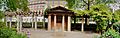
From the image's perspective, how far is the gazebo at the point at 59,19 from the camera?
2962cm

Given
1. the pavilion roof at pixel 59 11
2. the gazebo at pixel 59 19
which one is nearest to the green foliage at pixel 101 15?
the pavilion roof at pixel 59 11

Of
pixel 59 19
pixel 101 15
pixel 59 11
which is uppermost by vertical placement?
pixel 59 11

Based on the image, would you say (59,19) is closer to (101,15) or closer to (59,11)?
(59,11)

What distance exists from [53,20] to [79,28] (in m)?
3.19

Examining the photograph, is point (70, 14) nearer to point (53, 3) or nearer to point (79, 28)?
point (79, 28)

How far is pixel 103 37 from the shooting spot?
10609 mm

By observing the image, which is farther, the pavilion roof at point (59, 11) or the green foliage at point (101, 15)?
the pavilion roof at point (59, 11)

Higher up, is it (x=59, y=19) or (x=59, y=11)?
(x=59, y=11)

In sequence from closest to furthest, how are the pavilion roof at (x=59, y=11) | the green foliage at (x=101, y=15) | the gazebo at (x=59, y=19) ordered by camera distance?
1. the green foliage at (x=101, y=15)
2. the pavilion roof at (x=59, y=11)
3. the gazebo at (x=59, y=19)

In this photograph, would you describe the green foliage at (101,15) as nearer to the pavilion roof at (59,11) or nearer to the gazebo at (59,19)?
the pavilion roof at (59,11)

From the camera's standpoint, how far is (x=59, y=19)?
30578 mm

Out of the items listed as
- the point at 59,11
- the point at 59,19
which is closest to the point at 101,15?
the point at 59,11

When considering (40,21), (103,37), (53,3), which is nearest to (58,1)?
(53,3)

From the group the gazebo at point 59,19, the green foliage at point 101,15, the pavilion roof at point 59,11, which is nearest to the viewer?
the green foliage at point 101,15
